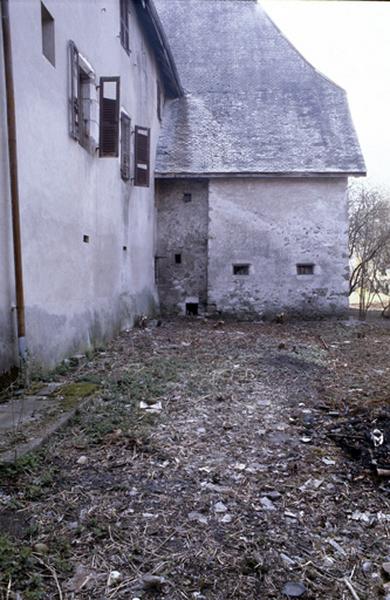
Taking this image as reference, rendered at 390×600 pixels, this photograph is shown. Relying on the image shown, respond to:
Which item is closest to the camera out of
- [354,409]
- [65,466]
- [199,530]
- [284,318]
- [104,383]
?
[199,530]

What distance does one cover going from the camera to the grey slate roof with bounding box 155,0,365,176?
1217 centimetres

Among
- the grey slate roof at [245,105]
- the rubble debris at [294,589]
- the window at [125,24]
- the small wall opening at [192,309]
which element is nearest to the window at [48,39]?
the window at [125,24]

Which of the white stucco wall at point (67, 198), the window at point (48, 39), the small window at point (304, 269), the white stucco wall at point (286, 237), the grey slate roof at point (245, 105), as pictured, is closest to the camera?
the white stucco wall at point (67, 198)

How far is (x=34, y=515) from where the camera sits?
2475 mm

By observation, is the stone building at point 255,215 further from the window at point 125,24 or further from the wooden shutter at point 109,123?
the wooden shutter at point 109,123

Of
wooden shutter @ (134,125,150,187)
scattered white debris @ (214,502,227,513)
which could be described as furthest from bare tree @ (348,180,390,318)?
scattered white debris @ (214,502,227,513)

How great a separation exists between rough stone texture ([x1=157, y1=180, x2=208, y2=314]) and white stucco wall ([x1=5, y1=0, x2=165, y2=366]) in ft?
9.35

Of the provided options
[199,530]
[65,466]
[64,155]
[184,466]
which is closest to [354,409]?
[184,466]

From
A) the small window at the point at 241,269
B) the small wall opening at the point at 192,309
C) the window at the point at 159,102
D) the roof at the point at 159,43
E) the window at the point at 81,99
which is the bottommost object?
the small wall opening at the point at 192,309

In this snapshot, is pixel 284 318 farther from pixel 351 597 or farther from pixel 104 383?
pixel 351 597

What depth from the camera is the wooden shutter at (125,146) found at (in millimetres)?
8852

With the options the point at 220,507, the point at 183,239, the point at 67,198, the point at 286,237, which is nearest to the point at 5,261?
the point at 67,198

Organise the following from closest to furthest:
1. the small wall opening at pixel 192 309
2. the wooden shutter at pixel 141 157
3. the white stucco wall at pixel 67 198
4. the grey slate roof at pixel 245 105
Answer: the white stucco wall at pixel 67 198 → the wooden shutter at pixel 141 157 → the grey slate roof at pixel 245 105 → the small wall opening at pixel 192 309

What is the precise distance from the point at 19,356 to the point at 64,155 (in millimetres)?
2718
